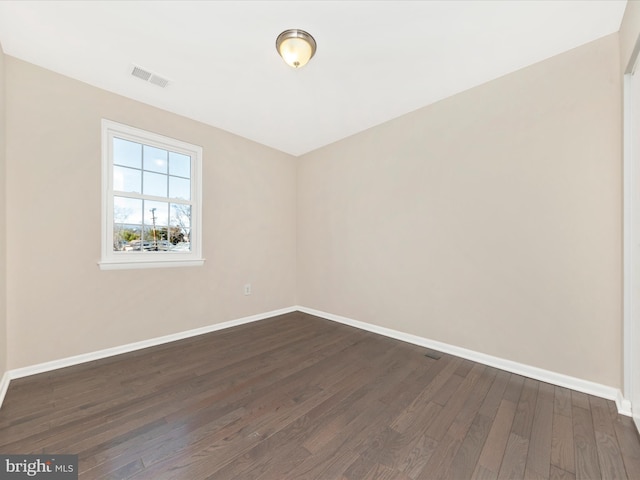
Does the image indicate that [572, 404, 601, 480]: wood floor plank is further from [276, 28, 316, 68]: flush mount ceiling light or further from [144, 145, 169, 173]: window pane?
[144, 145, 169, 173]: window pane

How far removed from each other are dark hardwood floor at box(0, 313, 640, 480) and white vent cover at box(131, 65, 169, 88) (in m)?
2.54

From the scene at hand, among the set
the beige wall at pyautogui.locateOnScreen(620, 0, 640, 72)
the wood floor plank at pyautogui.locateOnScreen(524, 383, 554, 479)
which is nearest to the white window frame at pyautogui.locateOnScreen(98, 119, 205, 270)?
the wood floor plank at pyautogui.locateOnScreen(524, 383, 554, 479)

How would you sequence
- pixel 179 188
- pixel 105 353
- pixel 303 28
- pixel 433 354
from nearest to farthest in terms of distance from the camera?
pixel 303 28
pixel 105 353
pixel 433 354
pixel 179 188

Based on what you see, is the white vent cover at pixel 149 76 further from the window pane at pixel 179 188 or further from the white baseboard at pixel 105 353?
the white baseboard at pixel 105 353

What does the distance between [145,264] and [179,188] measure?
933mm

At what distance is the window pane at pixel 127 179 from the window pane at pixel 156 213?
0.18m

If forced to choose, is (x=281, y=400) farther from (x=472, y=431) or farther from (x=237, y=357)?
(x=472, y=431)

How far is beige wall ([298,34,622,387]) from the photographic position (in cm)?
188

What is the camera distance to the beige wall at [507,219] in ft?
6.15

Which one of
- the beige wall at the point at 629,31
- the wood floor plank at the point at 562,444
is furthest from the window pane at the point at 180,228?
the beige wall at the point at 629,31

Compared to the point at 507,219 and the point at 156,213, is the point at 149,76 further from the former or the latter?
the point at 507,219

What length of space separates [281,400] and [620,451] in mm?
1892

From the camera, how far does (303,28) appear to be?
1.81 meters

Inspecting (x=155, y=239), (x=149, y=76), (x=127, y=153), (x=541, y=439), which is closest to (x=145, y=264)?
(x=155, y=239)
